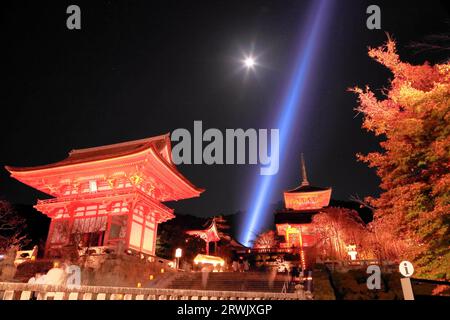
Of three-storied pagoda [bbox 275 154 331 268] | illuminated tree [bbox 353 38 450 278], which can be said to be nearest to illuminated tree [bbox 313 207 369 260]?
three-storied pagoda [bbox 275 154 331 268]

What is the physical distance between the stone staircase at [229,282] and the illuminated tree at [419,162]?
667 cm

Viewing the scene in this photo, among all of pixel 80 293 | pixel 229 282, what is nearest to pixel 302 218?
pixel 229 282

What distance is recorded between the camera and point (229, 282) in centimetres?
1642

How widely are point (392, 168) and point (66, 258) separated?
16734 millimetres

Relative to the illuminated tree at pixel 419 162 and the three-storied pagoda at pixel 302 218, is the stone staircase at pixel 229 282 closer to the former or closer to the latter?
the illuminated tree at pixel 419 162

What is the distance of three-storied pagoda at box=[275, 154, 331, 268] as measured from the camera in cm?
2913

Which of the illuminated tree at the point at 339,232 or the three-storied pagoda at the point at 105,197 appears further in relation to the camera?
the three-storied pagoda at the point at 105,197

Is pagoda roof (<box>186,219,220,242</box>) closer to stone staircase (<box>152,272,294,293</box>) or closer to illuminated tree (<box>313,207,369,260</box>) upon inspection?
illuminated tree (<box>313,207,369,260</box>)

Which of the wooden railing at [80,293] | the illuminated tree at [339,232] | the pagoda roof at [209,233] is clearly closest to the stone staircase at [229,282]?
the illuminated tree at [339,232]

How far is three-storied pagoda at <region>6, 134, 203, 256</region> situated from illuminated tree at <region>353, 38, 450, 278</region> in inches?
616

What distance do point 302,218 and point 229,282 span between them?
20.1 metres

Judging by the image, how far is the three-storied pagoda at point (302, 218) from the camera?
1147 inches

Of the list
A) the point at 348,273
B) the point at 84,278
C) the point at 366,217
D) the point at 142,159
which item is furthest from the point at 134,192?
the point at 366,217

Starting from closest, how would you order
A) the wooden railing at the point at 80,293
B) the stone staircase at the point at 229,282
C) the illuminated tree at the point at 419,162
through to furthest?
the wooden railing at the point at 80,293 → the illuminated tree at the point at 419,162 → the stone staircase at the point at 229,282
